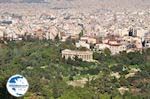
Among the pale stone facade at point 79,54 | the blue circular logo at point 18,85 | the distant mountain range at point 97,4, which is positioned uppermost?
the blue circular logo at point 18,85

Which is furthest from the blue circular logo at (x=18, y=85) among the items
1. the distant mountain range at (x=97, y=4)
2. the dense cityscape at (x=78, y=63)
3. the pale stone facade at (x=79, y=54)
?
the distant mountain range at (x=97, y=4)

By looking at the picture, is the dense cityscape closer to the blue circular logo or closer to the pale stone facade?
the pale stone facade

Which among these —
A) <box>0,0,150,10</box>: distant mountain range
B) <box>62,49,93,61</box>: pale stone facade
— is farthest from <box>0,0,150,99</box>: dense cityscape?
<box>0,0,150,10</box>: distant mountain range

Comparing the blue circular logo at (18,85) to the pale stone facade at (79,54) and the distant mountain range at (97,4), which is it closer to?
the pale stone facade at (79,54)

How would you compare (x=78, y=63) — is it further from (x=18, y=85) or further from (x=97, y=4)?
(x=97, y=4)

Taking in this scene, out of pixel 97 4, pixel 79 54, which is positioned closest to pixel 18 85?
pixel 79 54

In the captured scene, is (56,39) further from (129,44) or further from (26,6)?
(26,6)
